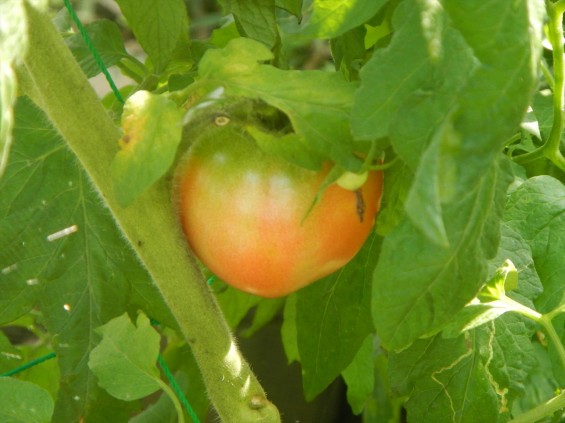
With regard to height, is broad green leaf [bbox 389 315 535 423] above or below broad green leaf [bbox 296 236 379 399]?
below

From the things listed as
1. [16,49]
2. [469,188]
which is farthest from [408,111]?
[16,49]

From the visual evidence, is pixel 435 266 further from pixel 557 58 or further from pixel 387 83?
pixel 557 58

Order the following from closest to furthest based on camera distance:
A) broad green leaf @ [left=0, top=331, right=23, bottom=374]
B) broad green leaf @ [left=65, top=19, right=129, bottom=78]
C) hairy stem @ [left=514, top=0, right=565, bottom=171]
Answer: hairy stem @ [left=514, top=0, right=565, bottom=171], broad green leaf @ [left=65, top=19, right=129, bottom=78], broad green leaf @ [left=0, top=331, right=23, bottom=374]

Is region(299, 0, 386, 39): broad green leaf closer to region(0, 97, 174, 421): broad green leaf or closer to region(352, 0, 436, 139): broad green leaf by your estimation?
region(352, 0, 436, 139): broad green leaf

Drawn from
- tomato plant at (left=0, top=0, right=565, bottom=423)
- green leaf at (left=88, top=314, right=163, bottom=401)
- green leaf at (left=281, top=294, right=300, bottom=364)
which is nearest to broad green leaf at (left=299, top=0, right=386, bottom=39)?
tomato plant at (left=0, top=0, right=565, bottom=423)

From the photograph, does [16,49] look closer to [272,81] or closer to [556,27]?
[272,81]

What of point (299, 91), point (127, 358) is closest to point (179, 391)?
point (127, 358)

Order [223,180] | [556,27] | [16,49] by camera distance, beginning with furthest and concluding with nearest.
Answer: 1. [556,27]
2. [223,180]
3. [16,49]

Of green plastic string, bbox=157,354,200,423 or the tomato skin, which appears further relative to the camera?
green plastic string, bbox=157,354,200,423
